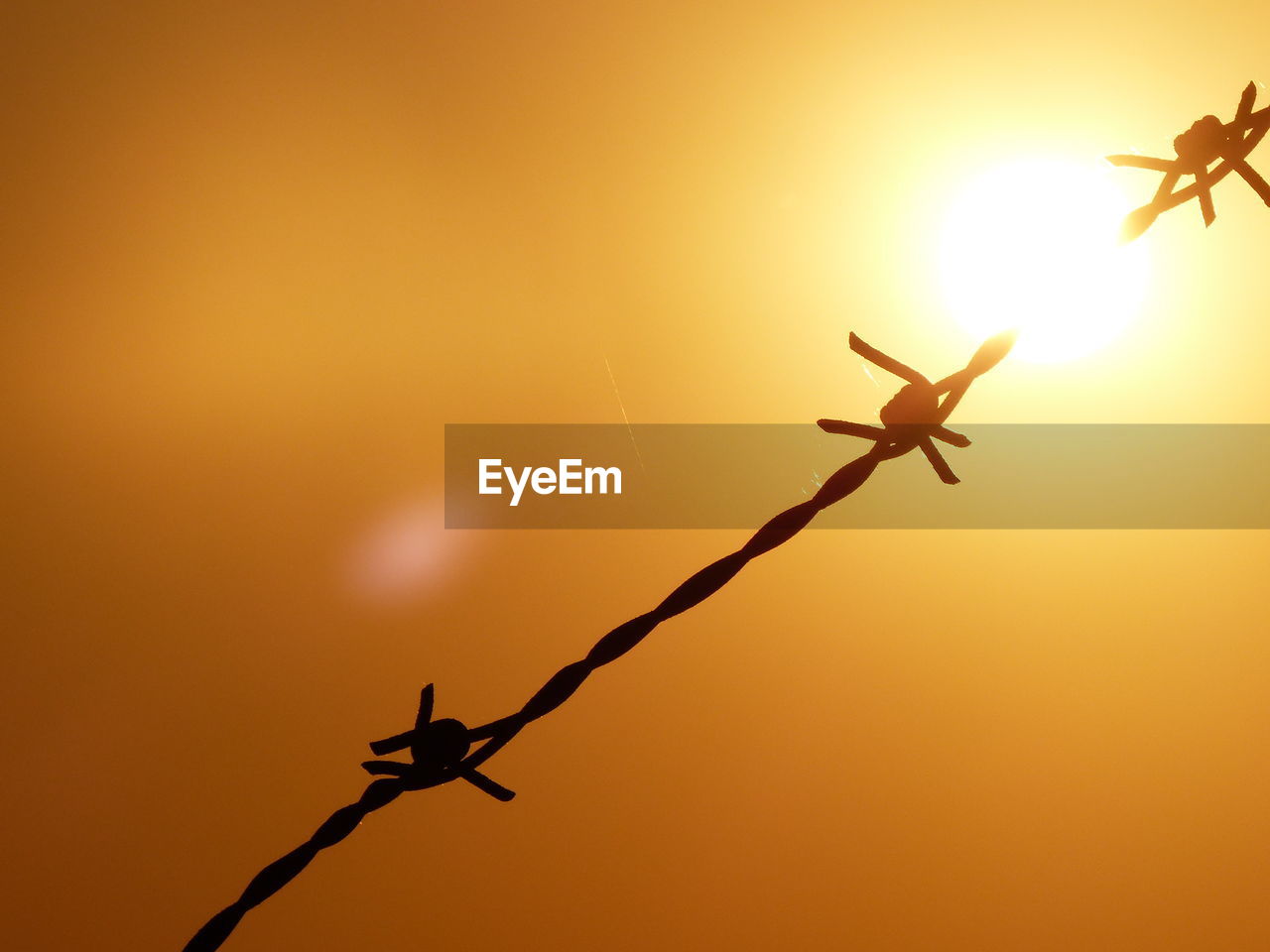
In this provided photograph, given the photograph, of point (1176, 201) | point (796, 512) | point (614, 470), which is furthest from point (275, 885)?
point (614, 470)

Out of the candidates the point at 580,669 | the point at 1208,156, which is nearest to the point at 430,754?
the point at 580,669

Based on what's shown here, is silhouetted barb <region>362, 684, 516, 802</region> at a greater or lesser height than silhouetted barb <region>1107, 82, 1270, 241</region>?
lesser

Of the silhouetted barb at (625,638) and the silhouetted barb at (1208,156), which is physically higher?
the silhouetted barb at (1208,156)

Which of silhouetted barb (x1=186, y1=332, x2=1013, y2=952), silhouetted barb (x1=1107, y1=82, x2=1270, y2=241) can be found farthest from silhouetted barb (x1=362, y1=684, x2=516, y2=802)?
silhouetted barb (x1=1107, y1=82, x2=1270, y2=241)

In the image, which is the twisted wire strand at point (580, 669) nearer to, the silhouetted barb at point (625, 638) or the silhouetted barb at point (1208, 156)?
the silhouetted barb at point (625, 638)

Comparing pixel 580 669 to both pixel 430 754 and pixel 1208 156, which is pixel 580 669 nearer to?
pixel 430 754

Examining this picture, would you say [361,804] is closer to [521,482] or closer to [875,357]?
[875,357]

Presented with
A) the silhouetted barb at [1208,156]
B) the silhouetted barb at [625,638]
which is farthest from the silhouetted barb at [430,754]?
the silhouetted barb at [1208,156]

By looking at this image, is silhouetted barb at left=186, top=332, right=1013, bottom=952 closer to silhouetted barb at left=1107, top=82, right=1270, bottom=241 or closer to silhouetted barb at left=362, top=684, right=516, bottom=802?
silhouetted barb at left=362, top=684, right=516, bottom=802
